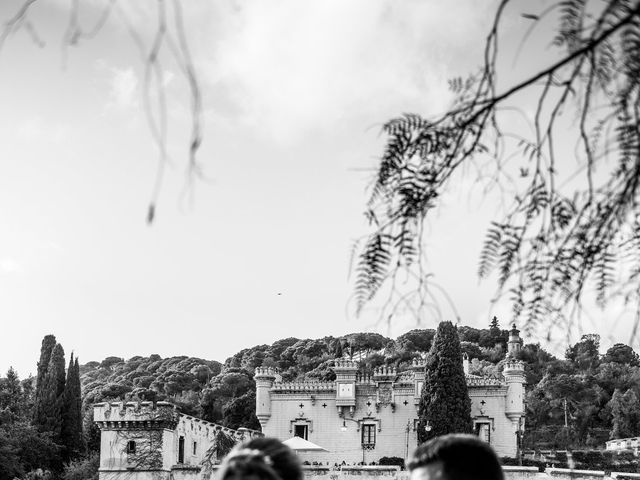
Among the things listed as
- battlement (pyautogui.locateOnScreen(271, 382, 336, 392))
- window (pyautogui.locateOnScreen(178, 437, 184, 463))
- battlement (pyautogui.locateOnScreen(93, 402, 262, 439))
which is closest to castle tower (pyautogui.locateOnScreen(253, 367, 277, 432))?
battlement (pyautogui.locateOnScreen(271, 382, 336, 392))

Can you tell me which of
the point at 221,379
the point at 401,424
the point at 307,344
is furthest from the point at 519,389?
the point at 307,344

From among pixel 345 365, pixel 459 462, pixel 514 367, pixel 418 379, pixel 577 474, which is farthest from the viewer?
pixel 345 365

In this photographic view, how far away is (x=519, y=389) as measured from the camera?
36.1 meters

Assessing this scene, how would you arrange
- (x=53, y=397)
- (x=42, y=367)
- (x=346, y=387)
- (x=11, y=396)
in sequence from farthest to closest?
(x=42, y=367) → (x=11, y=396) → (x=53, y=397) → (x=346, y=387)

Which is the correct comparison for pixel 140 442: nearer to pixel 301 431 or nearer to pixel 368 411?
pixel 301 431

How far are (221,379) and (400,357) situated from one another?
68.1 feet

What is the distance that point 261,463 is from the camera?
219 centimetres

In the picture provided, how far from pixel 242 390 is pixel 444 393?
80.6ft

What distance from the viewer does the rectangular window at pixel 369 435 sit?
1459 inches

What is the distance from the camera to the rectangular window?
3706cm

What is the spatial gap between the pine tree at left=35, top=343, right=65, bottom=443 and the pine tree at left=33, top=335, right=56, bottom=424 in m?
0.10

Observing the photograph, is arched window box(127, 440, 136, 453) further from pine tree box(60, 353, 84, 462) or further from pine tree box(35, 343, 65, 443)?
pine tree box(35, 343, 65, 443)

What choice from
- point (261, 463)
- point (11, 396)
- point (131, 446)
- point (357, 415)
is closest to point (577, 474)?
point (357, 415)

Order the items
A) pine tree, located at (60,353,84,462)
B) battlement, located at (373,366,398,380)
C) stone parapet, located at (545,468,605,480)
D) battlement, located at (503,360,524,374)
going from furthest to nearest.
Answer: pine tree, located at (60,353,84,462), battlement, located at (373,366,398,380), battlement, located at (503,360,524,374), stone parapet, located at (545,468,605,480)
